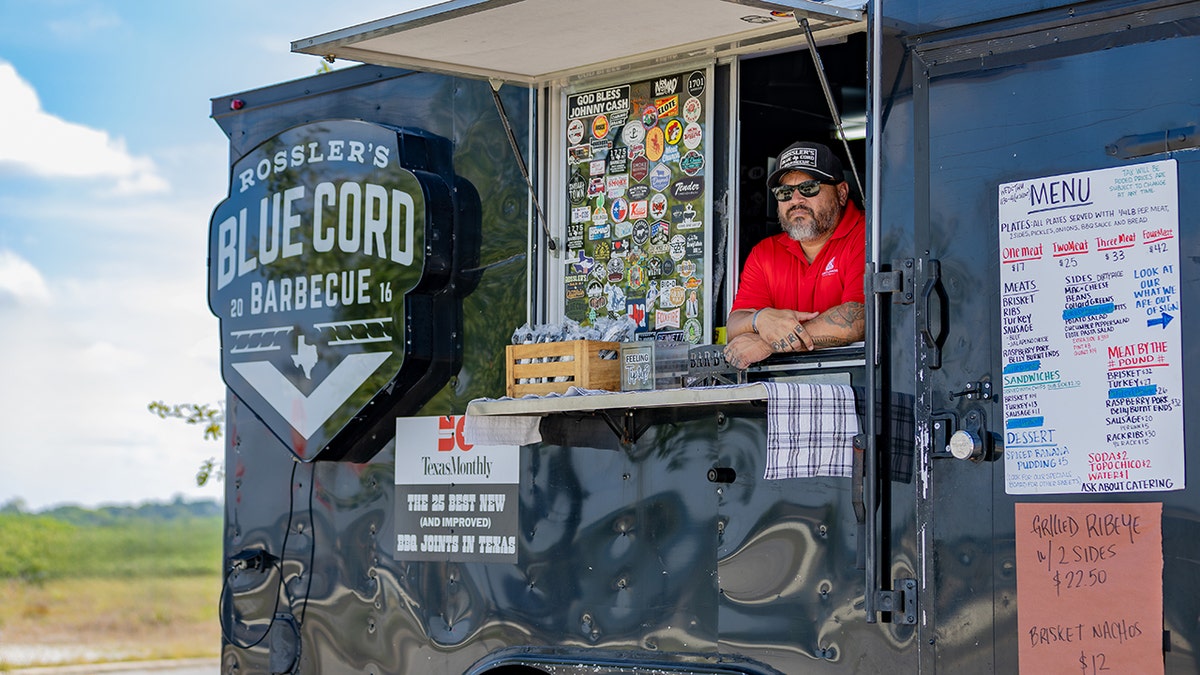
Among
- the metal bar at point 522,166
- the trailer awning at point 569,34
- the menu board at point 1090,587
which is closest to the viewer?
the menu board at point 1090,587

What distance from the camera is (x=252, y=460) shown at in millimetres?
5570

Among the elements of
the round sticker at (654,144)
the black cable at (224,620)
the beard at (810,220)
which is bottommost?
the black cable at (224,620)

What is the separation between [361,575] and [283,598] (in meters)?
0.43

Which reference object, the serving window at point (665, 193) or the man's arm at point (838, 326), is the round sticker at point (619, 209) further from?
the man's arm at point (838, 326)

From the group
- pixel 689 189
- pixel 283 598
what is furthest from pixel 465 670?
pixel 689 189

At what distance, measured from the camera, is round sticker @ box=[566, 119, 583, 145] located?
4.95 meters

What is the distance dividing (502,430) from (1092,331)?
6.14 ft

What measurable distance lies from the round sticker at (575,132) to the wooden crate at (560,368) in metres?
0.77

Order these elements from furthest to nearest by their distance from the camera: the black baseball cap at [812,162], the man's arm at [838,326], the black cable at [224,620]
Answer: the black cable at [224,620]
the black baseball cap at [812,162]
the man's arm at [838,326]

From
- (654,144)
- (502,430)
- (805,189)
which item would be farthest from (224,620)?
(805,189)

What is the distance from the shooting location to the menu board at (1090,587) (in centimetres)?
335

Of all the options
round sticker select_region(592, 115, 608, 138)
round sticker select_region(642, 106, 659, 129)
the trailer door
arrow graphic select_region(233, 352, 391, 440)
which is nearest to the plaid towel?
the trailer door

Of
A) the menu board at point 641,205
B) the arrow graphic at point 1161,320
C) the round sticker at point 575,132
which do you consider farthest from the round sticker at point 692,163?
the arrow graphic at point 1161,320

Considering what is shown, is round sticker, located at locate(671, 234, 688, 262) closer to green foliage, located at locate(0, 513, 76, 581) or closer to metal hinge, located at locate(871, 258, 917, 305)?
metal hinge, located at locate(871, 258, 917, 305)
